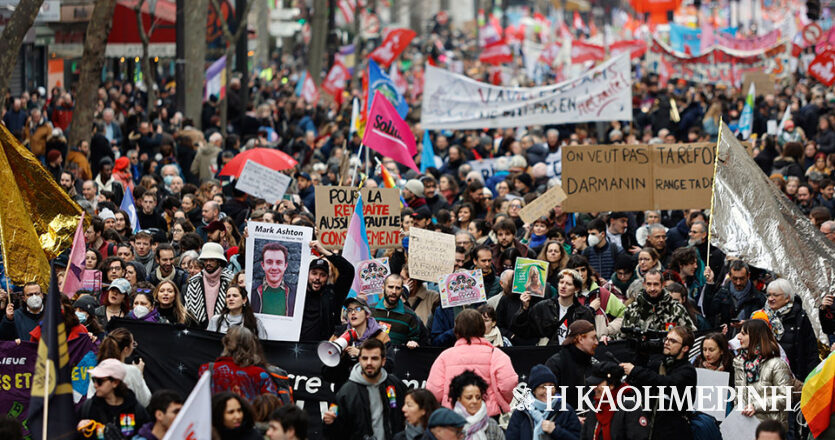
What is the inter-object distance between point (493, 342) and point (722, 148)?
279 centimetres

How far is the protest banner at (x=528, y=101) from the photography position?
777 inches

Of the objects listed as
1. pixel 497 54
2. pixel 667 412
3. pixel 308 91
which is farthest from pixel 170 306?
pixel 497 54

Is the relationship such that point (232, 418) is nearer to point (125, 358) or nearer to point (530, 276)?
point (125, 358)

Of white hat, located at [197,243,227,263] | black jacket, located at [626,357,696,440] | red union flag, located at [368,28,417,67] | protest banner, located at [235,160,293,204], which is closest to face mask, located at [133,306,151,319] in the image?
white hat, located at [197,243,227,263]

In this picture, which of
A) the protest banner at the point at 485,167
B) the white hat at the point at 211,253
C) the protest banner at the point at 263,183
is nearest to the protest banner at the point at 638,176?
→ the protest banner at the point at 263,183

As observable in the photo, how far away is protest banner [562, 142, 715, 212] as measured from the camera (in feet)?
45.2

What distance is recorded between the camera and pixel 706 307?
1132 centimetres

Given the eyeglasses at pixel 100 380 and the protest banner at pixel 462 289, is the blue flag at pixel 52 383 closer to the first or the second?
the eyeglasses at pixel 100 380

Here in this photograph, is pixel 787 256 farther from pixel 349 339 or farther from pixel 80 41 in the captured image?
pixel 80 41

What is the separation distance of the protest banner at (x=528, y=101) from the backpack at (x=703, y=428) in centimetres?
1138

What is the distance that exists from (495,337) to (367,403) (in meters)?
1.87

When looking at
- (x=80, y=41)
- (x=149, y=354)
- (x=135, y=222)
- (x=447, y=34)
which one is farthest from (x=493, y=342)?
(x=447, y=34)

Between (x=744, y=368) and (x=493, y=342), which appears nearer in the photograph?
(x=744, y=368)

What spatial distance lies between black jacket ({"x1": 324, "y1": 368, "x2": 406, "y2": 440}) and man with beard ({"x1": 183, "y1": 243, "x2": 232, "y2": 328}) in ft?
7.22
